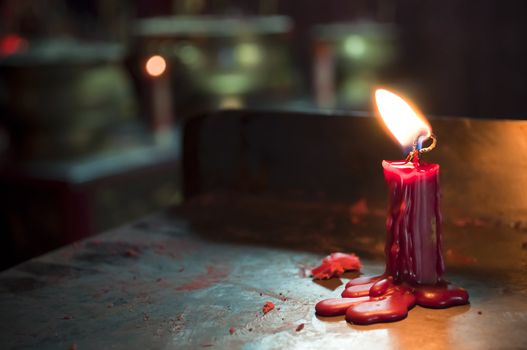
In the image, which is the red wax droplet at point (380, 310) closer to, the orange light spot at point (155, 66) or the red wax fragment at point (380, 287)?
the red wax fragment at point (380, 287)

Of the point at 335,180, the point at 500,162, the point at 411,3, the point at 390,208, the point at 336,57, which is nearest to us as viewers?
the point at 390,208

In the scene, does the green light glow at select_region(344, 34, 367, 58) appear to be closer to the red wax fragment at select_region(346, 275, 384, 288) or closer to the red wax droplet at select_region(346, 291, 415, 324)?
the red wax fragment at select_region(346, 275, 384, 288)

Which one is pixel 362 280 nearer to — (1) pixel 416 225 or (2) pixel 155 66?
(1) pixel 416 225

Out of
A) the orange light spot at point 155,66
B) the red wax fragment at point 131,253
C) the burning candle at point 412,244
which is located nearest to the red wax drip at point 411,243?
the burning candle at point 412,244

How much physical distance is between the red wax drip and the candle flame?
0.21 feet

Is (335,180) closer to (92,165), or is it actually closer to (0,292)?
(0,292)

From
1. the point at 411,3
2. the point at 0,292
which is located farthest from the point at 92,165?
the point at 0,292

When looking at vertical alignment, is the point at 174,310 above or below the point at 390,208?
below

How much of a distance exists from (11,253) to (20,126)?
72 centimetres

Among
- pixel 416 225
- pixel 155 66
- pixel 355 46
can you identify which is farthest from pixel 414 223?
pixel 355 46

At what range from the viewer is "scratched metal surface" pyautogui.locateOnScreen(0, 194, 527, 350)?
3.68ft

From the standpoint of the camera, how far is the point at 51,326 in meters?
1.19

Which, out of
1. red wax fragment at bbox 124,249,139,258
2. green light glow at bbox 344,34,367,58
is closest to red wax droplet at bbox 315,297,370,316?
red wax fragment at bbox 124,249,139,258

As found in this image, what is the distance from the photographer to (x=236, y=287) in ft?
4.42
